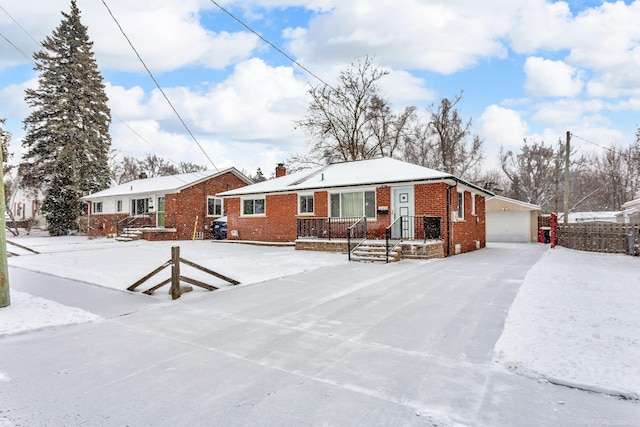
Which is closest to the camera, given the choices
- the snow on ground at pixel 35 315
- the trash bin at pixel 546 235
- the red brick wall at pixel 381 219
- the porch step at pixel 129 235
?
the snow on ground at pixel 35 315

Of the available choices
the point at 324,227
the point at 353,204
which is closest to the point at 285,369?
the point at 353,204

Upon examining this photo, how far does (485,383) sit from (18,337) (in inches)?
226

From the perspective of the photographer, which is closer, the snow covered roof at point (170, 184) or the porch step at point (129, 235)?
the porch step at point (129, 235)

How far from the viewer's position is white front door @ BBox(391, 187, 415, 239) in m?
14.2

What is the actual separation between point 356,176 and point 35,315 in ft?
41.0

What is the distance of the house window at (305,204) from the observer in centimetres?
1705

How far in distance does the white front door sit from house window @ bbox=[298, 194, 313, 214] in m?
4.22

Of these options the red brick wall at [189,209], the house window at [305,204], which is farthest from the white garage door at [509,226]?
the red brick wall at [189,209]

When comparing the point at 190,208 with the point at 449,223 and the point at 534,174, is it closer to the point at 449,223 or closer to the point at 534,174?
the point at 449,223

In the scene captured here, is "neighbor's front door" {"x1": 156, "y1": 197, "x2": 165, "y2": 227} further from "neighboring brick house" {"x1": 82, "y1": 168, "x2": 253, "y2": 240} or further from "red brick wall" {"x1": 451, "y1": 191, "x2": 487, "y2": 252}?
"red brick wall" {"x1": 451, "y1": 191, "x2": 487, "y2": 252}

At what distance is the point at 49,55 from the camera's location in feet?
98.7

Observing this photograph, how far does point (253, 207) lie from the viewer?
1959 centimetres

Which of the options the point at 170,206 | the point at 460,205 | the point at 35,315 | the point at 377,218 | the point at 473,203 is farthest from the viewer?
the point at 170,206

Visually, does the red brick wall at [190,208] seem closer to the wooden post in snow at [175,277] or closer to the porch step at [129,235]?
the porch step at [129,235]
